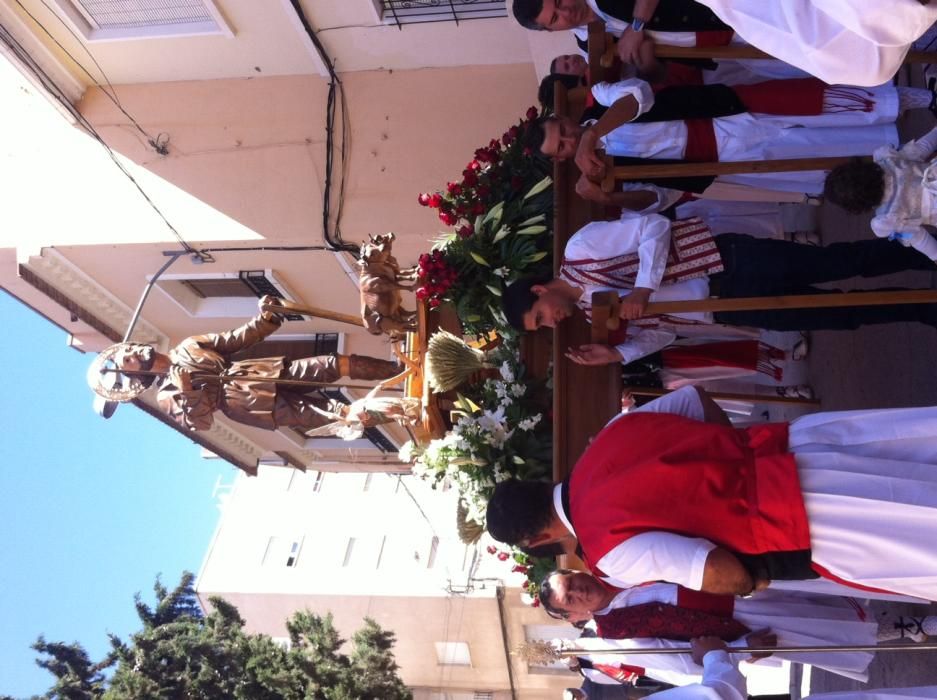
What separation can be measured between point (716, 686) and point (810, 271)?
6.20 feet

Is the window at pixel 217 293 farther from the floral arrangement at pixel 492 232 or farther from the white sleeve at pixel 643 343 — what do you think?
the white sleeve at pixel 643 343

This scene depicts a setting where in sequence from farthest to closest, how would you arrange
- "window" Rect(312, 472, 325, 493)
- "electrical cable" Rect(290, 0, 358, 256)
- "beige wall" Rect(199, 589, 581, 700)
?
"window" Rect(312, 472, 325, 493)
"beige wall" Rect(199, 589, 581, 700)
"electrical cable" Rect(290, 0, 358, 256)

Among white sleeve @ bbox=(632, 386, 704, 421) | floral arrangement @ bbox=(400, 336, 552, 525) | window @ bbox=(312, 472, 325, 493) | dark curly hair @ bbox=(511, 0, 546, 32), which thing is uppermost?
window @ bbox=(312, 472, 325, 493)

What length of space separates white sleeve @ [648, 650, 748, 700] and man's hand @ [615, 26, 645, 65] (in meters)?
2.82

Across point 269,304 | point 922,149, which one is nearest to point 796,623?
point 922,149

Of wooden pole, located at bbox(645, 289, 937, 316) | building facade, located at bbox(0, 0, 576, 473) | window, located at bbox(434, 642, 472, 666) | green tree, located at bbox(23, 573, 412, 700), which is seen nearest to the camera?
wooden pole, located at bbox(645, 289, 937, 316)

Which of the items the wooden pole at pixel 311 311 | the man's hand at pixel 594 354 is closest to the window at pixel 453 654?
the wooden pole at pixel 311 311

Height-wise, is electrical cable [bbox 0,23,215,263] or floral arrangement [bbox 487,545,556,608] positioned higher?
electrical cable [bbox 0,23,215,263]

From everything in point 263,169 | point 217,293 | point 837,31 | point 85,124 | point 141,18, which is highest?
point 141,18

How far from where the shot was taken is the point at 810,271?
12.4ft

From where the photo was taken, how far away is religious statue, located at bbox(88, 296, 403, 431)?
7270mm

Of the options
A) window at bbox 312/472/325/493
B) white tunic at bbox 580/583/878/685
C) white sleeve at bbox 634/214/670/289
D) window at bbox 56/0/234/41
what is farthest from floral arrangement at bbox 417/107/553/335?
window at bbox 312/472/325/493

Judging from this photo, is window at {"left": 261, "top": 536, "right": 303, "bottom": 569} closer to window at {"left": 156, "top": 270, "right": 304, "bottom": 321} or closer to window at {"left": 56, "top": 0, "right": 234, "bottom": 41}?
window at {"left": 156, "top": 270, "right": 304, "bottom": 321}

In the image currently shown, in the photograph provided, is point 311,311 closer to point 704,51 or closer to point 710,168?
point 710,168
